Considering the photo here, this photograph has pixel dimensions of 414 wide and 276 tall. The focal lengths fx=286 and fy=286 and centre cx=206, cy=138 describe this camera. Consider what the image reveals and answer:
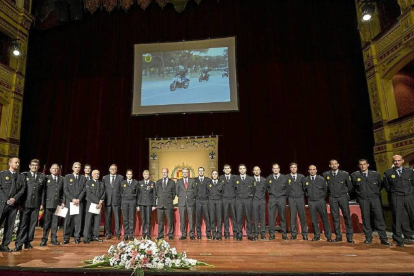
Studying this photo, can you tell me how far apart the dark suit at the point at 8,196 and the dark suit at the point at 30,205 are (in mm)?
139

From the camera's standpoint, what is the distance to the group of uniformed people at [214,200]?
438cm

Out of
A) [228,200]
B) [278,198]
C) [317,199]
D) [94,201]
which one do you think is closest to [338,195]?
[317,199]

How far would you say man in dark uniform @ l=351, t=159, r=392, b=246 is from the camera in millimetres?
4453

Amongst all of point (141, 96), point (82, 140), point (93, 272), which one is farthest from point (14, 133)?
point (93, 272)

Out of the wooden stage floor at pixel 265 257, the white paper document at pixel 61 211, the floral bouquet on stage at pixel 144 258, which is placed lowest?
the wooden stage floor at pixel 265 257

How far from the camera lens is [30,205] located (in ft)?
14.4

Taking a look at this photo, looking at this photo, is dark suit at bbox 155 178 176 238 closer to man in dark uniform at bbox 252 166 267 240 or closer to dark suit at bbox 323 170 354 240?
man in dark uniform at bbox 252 166 267 240

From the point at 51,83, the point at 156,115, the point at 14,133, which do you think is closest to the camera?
the point at 14,133

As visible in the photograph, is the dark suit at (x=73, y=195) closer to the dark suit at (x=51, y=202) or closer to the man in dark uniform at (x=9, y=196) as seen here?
the dark suit at (x=51, y=202)

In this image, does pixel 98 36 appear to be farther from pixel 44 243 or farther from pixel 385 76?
pixel 385 76

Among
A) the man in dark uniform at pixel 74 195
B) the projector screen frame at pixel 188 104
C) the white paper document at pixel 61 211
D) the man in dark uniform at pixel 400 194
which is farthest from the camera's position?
the projector screen frame at pixel 188 104

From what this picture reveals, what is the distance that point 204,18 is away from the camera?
9523 mm

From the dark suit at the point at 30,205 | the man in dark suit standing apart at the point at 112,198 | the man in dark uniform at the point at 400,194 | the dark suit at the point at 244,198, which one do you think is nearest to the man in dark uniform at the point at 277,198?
the dark suit at the point at 244,198

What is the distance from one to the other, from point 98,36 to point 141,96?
287cm
